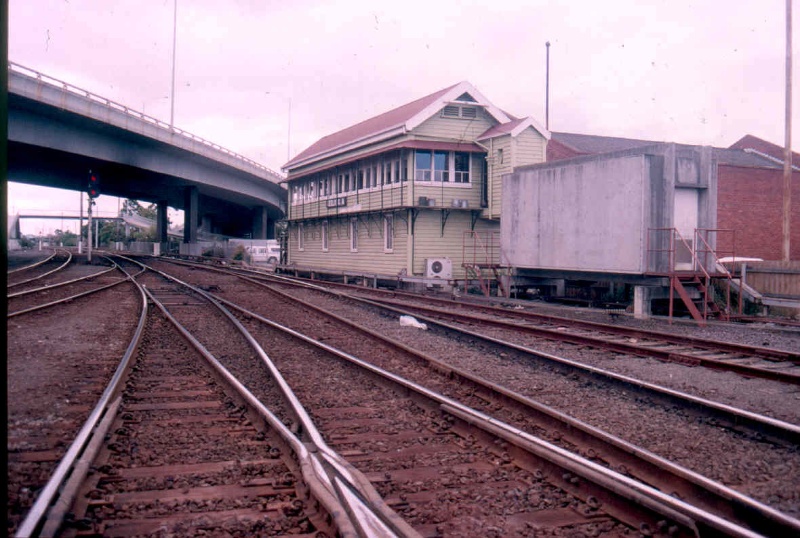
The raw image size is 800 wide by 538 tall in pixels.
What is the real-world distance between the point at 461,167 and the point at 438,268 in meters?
4.29

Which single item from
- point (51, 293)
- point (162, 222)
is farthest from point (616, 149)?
point (162, 222)

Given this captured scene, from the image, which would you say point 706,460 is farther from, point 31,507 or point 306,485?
point 31,507

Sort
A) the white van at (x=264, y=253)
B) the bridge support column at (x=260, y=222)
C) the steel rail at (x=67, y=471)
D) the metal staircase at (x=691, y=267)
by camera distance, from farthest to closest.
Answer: the bridge support column at (x=260, y=222), the white van at (x=264, y=253), the metal staircase at (x=691, y=267), the steel rail at (x=67, y=471)

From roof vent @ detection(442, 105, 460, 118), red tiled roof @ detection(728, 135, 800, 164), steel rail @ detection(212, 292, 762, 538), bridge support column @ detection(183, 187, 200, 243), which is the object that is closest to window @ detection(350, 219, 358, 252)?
roof vent @ detection(442, 105, 460, 118)

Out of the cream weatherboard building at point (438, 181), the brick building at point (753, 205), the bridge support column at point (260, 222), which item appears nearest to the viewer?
the cream weatherboard building at point (438, 181)

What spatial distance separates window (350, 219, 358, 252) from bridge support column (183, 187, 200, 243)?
2299cm

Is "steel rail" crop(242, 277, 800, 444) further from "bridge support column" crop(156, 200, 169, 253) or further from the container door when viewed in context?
"bridge support column" crop(156, 200, 169, 253)

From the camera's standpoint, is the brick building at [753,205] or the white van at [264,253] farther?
the white van at [264,253]

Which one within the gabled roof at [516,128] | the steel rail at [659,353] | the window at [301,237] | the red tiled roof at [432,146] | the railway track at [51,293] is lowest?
the steel rail at [659,353]

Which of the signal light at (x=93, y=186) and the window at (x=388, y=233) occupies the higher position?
the signal light at (x=93, y=186)

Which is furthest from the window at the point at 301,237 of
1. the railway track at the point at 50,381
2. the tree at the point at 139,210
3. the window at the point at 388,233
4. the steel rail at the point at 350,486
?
the tree at the point at 139,210

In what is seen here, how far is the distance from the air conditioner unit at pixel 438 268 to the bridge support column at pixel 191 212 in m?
29.7

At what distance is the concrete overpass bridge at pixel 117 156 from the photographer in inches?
1075

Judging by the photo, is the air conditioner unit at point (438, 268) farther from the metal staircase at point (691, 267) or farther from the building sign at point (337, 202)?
the metal staircase at point (691, 267)
